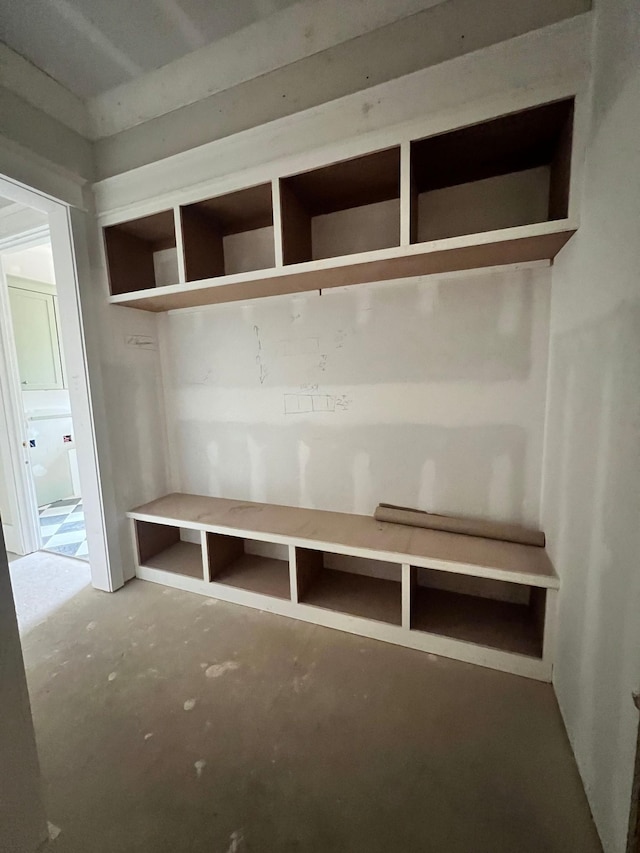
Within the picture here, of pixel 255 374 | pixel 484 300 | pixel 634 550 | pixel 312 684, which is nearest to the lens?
pixel 634 550

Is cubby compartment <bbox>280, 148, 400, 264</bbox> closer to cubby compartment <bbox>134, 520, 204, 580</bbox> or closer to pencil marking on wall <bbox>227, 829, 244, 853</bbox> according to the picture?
cubby compartment <bbox>134, 520, 204, 580</bbox>

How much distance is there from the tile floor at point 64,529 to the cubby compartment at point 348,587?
1785mm

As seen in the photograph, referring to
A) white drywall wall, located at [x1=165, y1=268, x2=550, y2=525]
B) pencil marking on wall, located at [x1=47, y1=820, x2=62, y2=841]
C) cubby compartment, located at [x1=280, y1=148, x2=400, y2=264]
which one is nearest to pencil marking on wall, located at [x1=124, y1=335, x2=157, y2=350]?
white drywall wall, located at [x1=165, y1=268, x2=550, y2=525]

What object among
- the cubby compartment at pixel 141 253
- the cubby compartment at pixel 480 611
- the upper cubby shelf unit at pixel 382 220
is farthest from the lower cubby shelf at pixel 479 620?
the cubby compartment at pixel 141 253

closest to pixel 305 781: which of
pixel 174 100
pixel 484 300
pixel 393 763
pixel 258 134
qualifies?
pixel 393 763

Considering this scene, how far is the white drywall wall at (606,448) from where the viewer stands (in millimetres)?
792

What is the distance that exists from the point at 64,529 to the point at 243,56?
3660 mm

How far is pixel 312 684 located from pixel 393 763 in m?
0.40

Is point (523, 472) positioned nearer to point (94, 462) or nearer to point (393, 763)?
point (393, 763)

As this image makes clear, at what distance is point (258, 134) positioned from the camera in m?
1.51

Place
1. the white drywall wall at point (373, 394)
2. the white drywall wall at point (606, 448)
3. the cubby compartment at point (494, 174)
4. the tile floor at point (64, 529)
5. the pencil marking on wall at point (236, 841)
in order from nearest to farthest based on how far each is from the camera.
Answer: the white drywall wall at point (606, 448) → the pencil marking on wall at point (236, 841) → the cubby compartment at point (494, 174) → the white drywall wall at point (373, 394) → the tile floor at point (64, 529)

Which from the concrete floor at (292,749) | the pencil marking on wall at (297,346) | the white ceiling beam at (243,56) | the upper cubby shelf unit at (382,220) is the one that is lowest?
the concrete floor at (292,749)

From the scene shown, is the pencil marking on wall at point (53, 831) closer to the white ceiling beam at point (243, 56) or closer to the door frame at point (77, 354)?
the door frame at point (77, 354)

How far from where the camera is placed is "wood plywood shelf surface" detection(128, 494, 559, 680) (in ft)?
4.73
